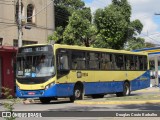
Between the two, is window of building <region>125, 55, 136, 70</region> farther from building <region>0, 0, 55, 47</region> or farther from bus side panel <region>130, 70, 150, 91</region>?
building <region>0, 0, 55, 47</region>

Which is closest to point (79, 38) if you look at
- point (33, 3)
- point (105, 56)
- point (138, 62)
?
point (33, 3)

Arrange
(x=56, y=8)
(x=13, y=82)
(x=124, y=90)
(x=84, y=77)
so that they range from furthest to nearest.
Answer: (x=56, y=8) → (x=13, y=82) → (x=124, y=90) → (x=84, y=77)

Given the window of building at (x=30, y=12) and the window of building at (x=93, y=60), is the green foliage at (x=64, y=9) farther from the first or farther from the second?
the window of building at (x=93, y=60)

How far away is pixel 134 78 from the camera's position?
29859mm

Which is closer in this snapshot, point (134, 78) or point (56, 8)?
point (134, 78)

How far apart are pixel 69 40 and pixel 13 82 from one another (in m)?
6.92

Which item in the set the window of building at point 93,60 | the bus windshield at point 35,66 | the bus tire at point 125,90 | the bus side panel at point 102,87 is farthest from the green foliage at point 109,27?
the bus windshield at point 35,66

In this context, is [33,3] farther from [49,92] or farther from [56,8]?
[49,92]

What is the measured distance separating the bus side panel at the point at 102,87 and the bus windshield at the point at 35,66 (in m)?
3.28

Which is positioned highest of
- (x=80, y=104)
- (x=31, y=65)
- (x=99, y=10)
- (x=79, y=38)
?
(x=99, y=10)

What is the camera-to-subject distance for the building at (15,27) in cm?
3069

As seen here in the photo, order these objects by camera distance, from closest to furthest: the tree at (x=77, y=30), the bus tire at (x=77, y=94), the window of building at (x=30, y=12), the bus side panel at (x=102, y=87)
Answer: the bus tire at (x=77, y=94) < the bus side panel at (x=102, y=87) < the tree at (x=77, y=30) < the window of building at (x=30, y=12)

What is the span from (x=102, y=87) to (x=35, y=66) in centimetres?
554

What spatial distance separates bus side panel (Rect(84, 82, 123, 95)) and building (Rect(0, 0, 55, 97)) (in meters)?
7.17
